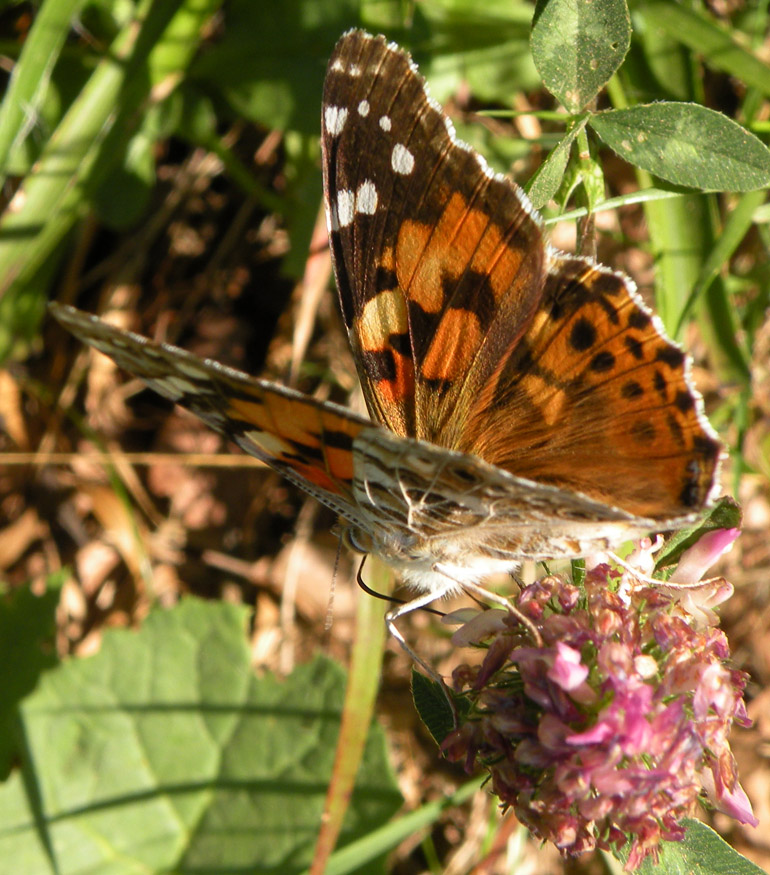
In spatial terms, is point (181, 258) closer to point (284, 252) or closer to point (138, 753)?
point (284, 252)

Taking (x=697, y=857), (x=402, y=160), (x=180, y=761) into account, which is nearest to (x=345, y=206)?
(x=402, y=160)

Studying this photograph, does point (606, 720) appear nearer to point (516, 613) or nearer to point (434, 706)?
point (516, 613)

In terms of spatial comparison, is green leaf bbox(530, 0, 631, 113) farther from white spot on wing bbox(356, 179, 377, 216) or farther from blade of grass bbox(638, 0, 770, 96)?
blade of grass bbox(638, 0, 770, 96)

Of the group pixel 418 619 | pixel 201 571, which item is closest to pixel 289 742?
pixel 418 619

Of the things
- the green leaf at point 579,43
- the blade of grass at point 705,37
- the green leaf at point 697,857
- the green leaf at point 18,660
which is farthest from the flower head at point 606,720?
the green leaf at point 18,660

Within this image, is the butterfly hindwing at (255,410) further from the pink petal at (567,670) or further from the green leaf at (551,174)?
the green leaf at (551,174)

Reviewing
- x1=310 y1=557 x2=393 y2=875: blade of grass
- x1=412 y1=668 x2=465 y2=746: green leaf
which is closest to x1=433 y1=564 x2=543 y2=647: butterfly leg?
x1=412 y1=668 x2=465 y2=746: green leaf
